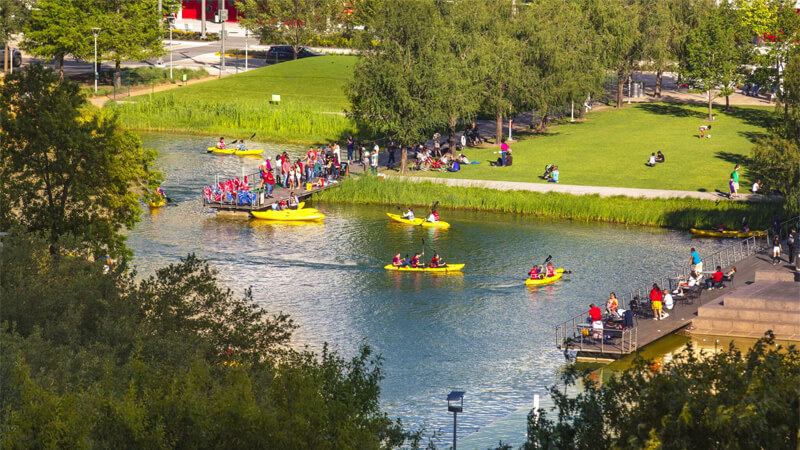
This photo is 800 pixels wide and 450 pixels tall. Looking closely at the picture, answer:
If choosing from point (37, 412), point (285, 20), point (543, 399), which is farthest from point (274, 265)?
point (285, 20)

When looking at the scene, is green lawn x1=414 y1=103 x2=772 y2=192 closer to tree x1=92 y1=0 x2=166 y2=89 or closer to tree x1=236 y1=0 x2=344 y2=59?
tree x1=236 y1=0 x2=344 y2=59

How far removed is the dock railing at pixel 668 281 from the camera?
3838 cm

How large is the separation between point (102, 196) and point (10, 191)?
3457 millimetres

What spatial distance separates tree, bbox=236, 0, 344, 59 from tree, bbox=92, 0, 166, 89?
19.4 metres

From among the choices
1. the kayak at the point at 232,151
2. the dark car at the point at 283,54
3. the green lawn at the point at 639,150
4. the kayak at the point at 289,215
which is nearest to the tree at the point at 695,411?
the kayak at the point at 289,215

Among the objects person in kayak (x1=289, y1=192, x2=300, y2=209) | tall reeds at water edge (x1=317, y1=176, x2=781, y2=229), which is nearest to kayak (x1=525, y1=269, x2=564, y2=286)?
tall reeds at water edge (x1=317, y1=176, x2=781, y2=229)

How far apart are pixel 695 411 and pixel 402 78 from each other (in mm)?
52825

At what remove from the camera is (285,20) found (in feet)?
405

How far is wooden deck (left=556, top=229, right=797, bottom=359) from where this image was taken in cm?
3825

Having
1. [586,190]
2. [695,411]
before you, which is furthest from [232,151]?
[695,411]

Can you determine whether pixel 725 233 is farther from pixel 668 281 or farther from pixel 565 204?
pixel 668 281

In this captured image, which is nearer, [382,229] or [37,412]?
[37,412]

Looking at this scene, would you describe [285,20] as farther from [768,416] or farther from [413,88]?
[768,416]

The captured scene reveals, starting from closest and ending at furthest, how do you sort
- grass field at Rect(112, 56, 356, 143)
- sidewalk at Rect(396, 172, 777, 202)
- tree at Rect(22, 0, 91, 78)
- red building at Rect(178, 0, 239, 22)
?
sidewalk at Rect(396, 172, 777, 202) < grass field at Rect(112, 56, 356, 143) < tree at Rect(22, 0, 91, 78) < red building at Rect(178, 0, 239, 22)
